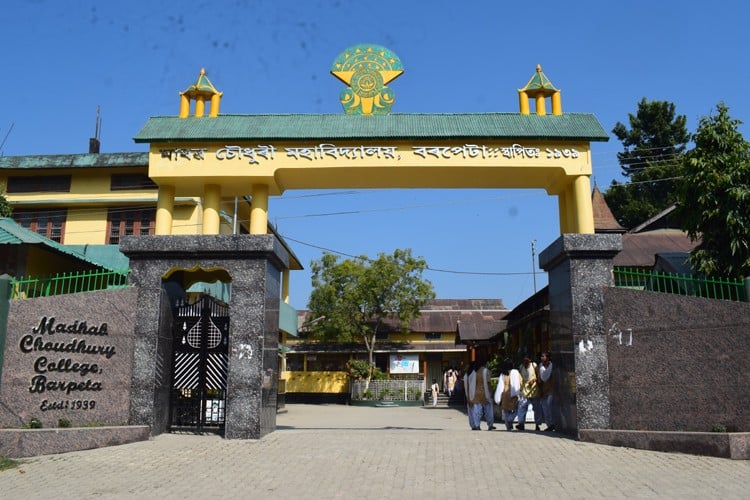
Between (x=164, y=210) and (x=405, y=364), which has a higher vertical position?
(x=164, y=210)

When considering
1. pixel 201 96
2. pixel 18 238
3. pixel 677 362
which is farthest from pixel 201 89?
pixel 677 362

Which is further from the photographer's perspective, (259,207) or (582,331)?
(259,207)

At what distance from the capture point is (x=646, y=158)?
128 ft

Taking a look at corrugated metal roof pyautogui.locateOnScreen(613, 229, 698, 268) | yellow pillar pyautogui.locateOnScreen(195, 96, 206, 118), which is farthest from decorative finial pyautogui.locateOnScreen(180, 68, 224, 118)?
corrugated metal roof pyautogui.locateOnScreen(613, 229, 698, 268)

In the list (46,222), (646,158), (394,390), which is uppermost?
(646,158)

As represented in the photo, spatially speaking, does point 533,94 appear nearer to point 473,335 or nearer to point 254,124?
point 254,124

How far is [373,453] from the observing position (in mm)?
8570

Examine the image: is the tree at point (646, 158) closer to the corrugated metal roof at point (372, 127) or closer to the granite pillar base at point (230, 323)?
the corrugated metal roof at point (372, 127)

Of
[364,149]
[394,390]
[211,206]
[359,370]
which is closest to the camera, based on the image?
[364,149]

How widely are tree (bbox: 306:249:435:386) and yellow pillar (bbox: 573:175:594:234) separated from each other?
23.1 m

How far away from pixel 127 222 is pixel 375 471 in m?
18.4

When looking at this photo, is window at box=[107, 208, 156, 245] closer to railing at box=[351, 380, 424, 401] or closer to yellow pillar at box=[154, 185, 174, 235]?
yellow pillar at box=[154, 185, 174, 235]

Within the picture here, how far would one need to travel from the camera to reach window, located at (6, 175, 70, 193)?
23.6 meters

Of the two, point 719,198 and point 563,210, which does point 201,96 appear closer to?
point 563,210
